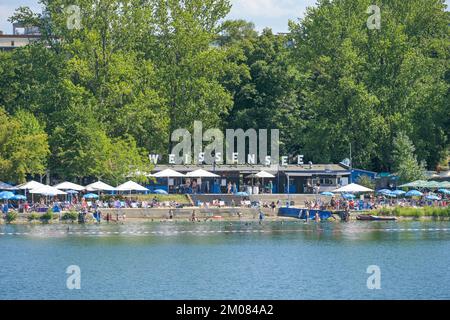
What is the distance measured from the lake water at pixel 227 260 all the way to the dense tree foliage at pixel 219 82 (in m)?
19.0

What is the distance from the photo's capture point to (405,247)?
274 feet

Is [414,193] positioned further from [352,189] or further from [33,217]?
[33,217]

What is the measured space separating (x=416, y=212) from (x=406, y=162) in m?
11.3

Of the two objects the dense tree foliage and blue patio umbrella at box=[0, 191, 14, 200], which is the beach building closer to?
the dense tree foliage

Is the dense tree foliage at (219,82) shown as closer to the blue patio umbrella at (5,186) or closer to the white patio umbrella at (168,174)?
the white patio umbrella at (168,174)

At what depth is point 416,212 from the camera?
10138 cm

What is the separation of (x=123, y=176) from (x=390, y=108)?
1192 inches

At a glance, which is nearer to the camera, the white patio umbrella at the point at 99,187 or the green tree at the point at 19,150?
the white patio umbrella at the point at 99,187

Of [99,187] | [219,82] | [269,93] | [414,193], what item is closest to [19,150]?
[99,187]

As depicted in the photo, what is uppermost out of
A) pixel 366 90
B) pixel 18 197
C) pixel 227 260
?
pixel 366 90

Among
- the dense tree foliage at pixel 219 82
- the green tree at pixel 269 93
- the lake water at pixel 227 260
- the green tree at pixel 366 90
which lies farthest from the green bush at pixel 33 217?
the green tree at pixel 366 90

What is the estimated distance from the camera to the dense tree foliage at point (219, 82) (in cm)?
11269
